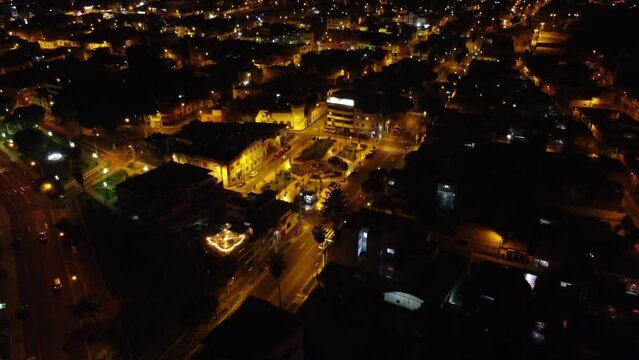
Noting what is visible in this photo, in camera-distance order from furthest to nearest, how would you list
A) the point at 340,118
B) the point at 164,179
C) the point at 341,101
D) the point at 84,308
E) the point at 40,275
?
the point at 341,101 < the point at 340,118 < the point at 164,179 < the point at 40,275 < the point at 84,308

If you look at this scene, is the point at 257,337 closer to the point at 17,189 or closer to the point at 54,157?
the point at 17,189

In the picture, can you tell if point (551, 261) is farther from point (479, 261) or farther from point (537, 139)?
point (537, 139)

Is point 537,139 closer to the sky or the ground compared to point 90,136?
closer to the sky

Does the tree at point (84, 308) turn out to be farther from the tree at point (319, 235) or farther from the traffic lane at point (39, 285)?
the tree at point (319, 235)

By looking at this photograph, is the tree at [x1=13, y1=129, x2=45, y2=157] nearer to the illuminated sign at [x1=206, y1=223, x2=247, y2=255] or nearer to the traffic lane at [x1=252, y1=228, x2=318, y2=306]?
the illuminated sign at [x1=206, y1=223, x2=247, y2=255]

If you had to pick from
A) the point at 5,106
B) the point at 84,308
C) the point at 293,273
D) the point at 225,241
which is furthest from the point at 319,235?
the point at 5,106

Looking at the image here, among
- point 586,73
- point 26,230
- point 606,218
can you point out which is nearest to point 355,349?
point 606,218

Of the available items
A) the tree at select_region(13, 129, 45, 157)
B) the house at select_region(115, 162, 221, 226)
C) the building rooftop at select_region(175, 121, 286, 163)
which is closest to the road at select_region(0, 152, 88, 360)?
the tree at select_region(13, 129, 45, 157)
